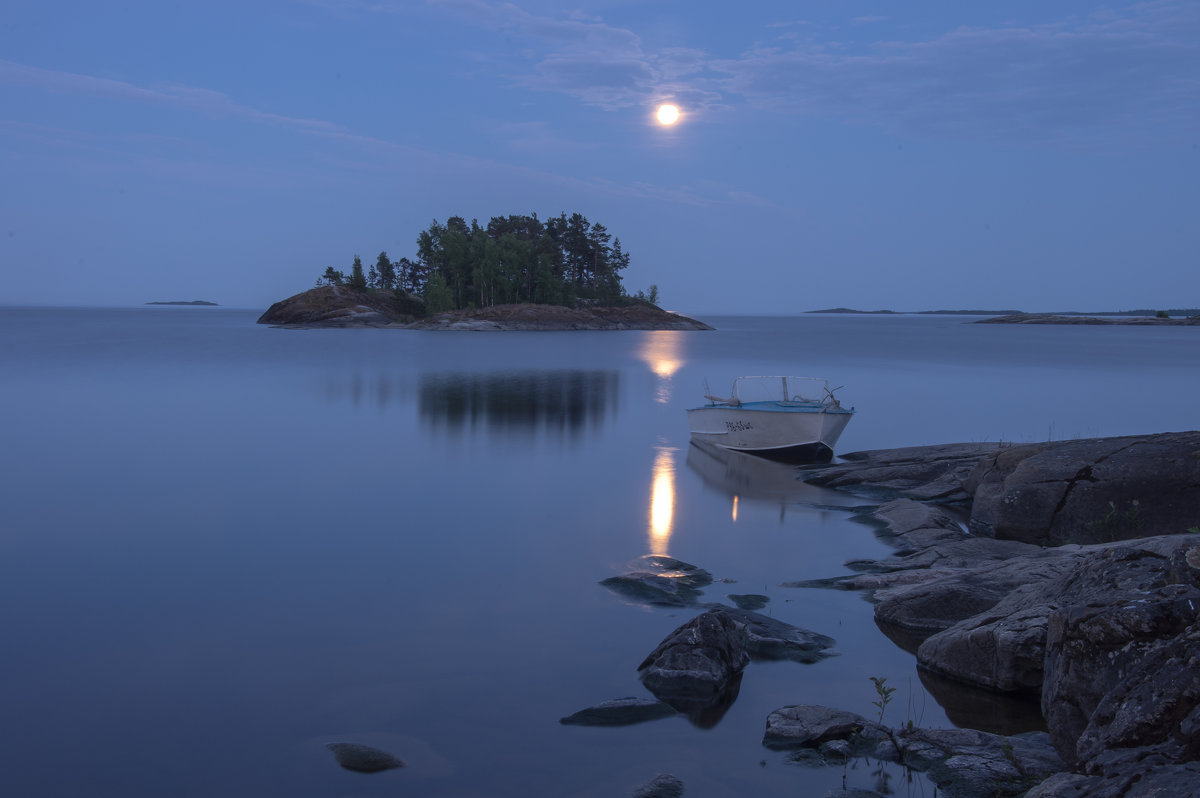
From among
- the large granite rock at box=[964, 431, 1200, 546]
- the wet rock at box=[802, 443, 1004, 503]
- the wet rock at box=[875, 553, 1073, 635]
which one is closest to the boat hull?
the wet rock at box=[802, 443, 1004, 503]

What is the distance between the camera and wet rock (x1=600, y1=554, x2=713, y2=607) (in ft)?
44.9

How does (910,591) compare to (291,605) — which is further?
(291,605)

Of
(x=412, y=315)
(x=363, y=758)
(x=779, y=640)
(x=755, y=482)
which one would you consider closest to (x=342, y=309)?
(x=412, y=315)

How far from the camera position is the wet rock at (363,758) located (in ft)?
28.1

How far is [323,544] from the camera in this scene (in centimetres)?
1727

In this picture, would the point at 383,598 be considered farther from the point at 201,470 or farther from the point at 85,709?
the point at 201,470

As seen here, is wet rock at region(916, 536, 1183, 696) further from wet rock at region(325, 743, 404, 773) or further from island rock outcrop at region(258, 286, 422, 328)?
island rock outcrop at region(258, 286, 422, 328)

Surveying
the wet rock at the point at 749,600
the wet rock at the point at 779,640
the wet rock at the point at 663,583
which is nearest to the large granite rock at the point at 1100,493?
the wet rock at the point at 749,600

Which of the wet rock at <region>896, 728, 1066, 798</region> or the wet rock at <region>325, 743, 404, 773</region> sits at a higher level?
the wet rock at <region>896, 728, 1066, 798</region>

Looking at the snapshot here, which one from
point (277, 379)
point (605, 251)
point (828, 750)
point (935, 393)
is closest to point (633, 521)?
point (828, 750)

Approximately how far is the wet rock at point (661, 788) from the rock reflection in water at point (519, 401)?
84.7ft

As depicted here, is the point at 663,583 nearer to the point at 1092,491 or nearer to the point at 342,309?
the point at 1092,491

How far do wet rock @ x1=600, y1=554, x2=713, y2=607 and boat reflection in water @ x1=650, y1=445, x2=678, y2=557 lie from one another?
1.30 m

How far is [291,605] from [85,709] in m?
3.83
